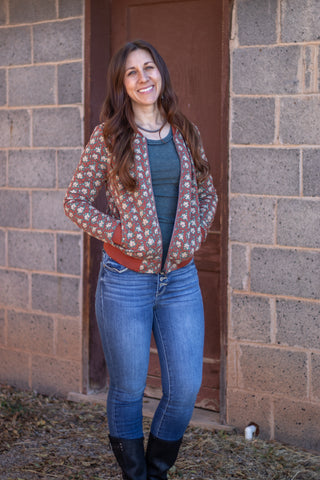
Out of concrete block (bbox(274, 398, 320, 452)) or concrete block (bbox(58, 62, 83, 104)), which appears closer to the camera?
concrete block (bbox(274, 398, 320, 452))

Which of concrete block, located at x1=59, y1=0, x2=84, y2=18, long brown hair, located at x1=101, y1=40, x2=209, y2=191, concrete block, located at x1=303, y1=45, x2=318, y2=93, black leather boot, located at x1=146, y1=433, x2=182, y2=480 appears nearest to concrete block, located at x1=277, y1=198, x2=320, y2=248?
concrete block, located at x1=303, y1=45, x2=318, y2=93

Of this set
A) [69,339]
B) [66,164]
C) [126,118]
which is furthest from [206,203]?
[69,339]

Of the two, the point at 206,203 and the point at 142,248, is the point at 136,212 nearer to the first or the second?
the point at 142,248

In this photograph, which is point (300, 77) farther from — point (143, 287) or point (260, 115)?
point (143, 287)

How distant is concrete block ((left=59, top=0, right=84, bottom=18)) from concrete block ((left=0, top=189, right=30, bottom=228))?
124 centimetres

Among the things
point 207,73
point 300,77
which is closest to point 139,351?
point 300,77

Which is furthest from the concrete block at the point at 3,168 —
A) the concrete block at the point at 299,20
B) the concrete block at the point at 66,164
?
the concrete block at the point at 299,20

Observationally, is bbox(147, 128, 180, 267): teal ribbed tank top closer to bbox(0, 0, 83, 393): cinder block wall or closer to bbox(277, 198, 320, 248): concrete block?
bbox(277, 198, 320, 248): concrete block

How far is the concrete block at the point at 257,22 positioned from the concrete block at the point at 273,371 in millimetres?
1752

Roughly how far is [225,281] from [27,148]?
67.8 inches

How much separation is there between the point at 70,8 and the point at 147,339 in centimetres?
249

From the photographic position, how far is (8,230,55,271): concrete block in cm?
418

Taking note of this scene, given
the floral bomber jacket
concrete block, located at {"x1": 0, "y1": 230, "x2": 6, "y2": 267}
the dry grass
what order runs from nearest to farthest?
the floral bomber jacket, the dry grass, concrete block, located at {"x1": 0, "y1": 230, "x2": 6, "y2": 267}

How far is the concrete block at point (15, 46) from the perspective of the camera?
4.14 metres
